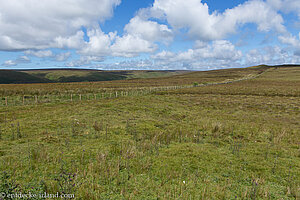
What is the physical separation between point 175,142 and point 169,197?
5.57m

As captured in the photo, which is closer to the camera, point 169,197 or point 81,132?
point 169,197

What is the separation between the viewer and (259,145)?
10484mm

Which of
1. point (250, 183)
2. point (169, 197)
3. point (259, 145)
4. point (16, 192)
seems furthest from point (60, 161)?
point (259, 145)

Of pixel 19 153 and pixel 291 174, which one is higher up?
pixel 19 153

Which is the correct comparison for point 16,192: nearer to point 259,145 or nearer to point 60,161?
point 60,161

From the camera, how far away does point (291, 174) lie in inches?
275

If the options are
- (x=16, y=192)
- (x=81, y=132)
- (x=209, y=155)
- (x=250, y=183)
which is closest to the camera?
(x=16, y=192)

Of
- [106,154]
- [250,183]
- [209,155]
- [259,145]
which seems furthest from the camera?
[259,145]

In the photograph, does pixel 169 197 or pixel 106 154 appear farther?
pixel 106 154

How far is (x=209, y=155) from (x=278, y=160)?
121 inches

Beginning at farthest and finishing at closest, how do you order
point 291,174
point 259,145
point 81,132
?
1. point 81,132
2. point 259,145
3. point 291,174

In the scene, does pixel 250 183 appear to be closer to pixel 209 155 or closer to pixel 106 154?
pixel 209 155

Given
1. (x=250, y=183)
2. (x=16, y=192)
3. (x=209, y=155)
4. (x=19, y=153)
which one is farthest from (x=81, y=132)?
(x=250, y=183)

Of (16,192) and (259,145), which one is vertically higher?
(16,192)
